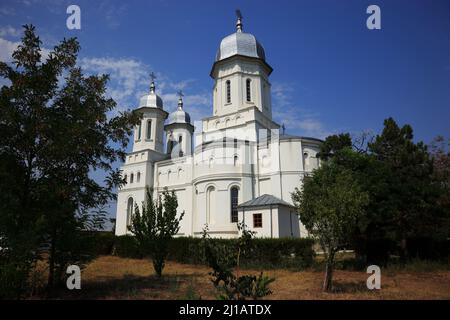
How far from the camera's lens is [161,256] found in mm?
14094

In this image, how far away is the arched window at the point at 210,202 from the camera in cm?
2828

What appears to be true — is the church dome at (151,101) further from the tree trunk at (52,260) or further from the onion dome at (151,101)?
the tree trunk at (52,260)

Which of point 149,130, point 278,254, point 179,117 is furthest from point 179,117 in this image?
point 278,254

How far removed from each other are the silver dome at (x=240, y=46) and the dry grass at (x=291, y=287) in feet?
76.5

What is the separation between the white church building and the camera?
1035 inches

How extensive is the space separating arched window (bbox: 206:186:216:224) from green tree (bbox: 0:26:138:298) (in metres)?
18.1

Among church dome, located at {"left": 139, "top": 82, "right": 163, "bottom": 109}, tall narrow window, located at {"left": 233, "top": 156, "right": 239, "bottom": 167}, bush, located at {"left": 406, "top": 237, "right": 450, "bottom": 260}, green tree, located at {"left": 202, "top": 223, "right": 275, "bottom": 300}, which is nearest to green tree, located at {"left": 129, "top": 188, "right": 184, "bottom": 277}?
green tree, located at {"left": 202, "top": 223, "right": 275, "bottom": 300}

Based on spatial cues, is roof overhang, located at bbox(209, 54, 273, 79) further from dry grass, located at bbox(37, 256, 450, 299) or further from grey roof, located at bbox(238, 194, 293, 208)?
dry grass, located at bbox(37, 256, 450, 299)

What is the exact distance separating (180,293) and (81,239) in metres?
3.57

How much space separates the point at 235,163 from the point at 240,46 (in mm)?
12441

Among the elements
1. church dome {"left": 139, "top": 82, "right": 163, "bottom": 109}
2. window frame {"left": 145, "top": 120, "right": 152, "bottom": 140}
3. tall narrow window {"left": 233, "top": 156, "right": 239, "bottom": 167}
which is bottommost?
tall narrow window {"left": 233, "top": 156, "right": 239, "bottom": 167}

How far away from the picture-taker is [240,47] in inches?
1265

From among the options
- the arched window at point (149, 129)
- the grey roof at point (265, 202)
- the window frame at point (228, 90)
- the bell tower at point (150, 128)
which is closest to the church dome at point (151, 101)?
the bell tower at point (150, 128)
